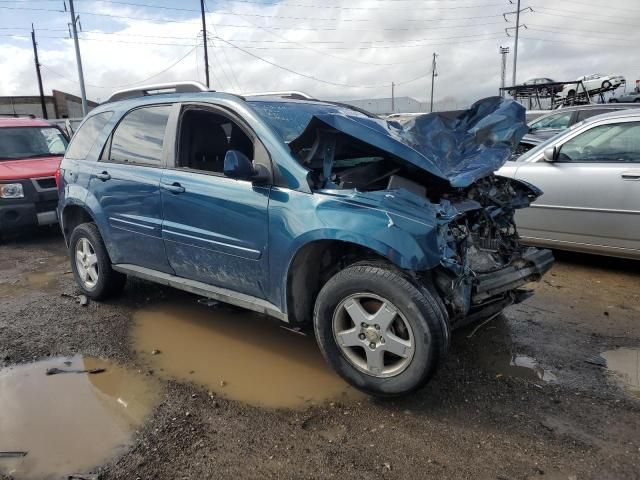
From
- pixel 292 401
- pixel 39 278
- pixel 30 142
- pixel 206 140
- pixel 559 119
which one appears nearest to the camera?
pixel 292 401

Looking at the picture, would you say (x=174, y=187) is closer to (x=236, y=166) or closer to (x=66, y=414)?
(x=236, y=166)

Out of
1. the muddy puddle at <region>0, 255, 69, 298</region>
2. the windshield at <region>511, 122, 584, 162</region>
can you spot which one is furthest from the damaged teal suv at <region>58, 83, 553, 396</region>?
the windshield at <region>511, 122, 584, 162</region>

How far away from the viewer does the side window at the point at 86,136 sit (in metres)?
4.85

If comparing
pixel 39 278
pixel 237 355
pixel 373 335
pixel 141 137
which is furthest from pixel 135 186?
pixel 39 278

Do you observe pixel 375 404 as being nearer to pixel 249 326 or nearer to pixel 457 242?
pixel 457 242

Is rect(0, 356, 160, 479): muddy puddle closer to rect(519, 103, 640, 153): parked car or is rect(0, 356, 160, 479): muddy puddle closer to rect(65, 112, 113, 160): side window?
rect(65, 112, 113, 160): side window

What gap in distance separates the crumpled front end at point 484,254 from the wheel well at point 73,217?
11.6ft

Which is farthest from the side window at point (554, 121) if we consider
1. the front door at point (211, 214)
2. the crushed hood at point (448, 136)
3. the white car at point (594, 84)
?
the white car at point (594, 84)

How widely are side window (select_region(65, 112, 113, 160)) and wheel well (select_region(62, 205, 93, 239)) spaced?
19.6 inches

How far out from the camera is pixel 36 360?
392 cm

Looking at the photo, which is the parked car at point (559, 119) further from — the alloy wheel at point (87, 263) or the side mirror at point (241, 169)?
the alloy wheel at point (87, 263)

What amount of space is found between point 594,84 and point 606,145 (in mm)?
20825

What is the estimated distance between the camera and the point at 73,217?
17.0 feet

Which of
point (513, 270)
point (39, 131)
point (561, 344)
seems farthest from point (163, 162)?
point (39, 131)
